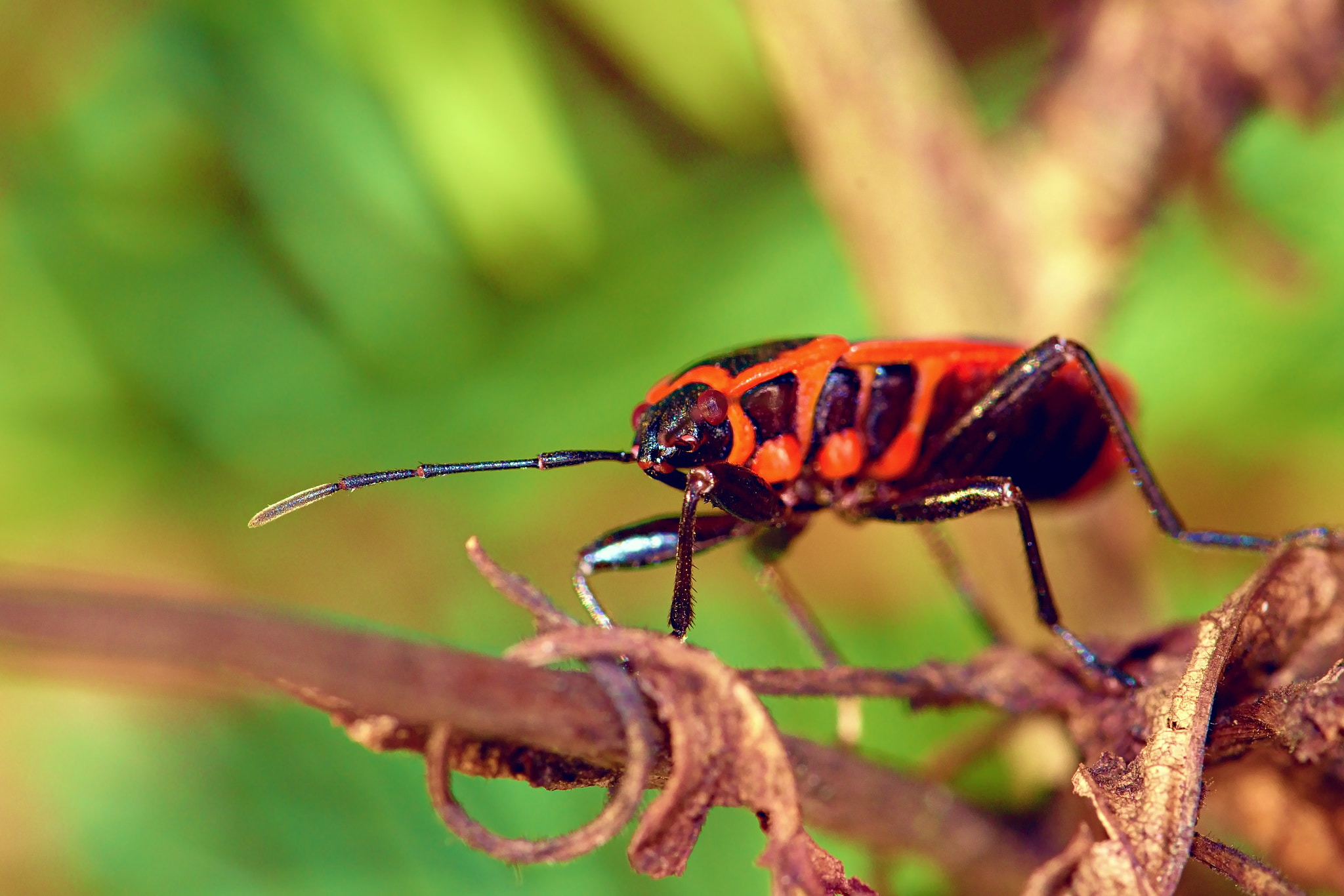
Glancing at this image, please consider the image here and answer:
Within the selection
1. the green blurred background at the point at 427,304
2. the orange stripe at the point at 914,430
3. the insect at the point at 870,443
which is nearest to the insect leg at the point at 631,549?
the insect at the point at 870,443

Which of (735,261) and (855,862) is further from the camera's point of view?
(735,261)

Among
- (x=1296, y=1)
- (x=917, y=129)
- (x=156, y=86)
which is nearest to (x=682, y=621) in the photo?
(x=917, y=129)

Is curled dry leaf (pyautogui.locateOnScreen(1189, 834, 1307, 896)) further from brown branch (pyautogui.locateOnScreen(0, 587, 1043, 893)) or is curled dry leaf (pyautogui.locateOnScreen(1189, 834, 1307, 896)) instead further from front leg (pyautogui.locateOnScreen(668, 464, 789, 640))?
front leg (pyautogui.locateOnScreen(668, 464, 789, 640))

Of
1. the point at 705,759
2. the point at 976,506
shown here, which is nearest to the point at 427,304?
the point at 976,506

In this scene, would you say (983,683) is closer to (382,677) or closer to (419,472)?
(419,472)

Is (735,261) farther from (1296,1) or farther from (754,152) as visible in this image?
(1296,1)

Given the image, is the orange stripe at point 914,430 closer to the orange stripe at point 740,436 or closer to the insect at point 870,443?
the insect at point 870,443

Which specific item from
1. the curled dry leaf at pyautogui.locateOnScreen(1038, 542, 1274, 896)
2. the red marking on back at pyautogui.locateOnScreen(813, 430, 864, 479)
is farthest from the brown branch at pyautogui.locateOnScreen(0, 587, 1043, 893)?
the red marking on back at pyautogui.locateOnScreen(813, 430, 864, 479)
